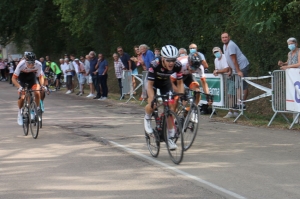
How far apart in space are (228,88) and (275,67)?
5.62 metres

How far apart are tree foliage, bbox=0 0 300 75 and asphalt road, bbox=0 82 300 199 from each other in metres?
4.25

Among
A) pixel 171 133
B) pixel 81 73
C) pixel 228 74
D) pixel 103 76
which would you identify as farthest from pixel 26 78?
pixel 81 73

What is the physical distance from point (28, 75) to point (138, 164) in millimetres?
5275

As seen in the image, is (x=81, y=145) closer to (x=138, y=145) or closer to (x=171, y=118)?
(x=138, y=145)

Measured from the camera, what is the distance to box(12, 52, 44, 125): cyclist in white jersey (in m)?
13.3

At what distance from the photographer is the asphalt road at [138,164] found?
7680 millimetres

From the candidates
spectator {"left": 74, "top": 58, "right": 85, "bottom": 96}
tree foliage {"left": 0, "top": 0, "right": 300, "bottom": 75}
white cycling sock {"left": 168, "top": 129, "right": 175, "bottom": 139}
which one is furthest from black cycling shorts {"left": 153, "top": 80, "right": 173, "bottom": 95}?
spectator {"left": 74, "top": 58, "right": 85, "bottom": 96}

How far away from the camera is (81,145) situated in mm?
11773

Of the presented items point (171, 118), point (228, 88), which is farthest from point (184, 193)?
point (228, 88)

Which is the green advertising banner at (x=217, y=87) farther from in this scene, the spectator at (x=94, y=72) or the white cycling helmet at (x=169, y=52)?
the spectator at (x=94, y=72)

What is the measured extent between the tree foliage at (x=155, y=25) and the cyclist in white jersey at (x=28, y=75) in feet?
20.0

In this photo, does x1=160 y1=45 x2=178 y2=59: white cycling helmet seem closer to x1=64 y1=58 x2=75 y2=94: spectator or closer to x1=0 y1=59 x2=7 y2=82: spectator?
x1=64 y1=58 x2=75 y2=94: spectator

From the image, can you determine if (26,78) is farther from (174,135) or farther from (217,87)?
(174,135)

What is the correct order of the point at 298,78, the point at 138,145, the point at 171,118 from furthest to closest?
the point at 298,78, the point at 138,145, the point at 171,118
